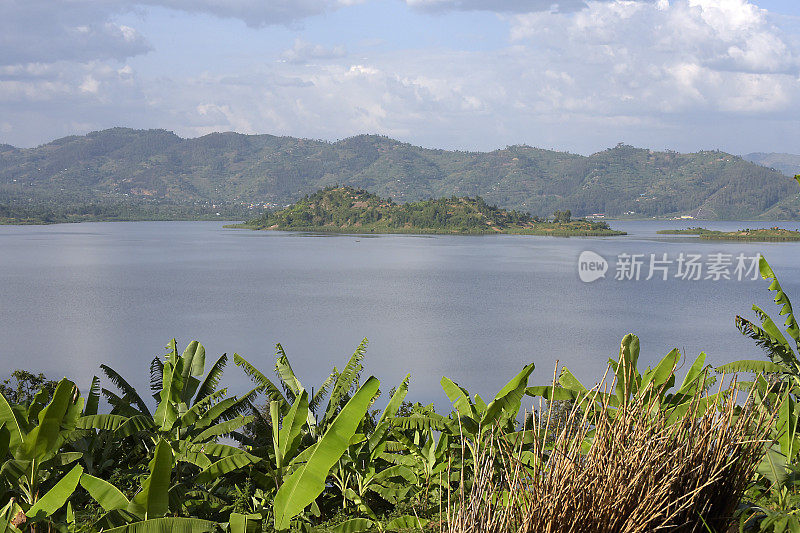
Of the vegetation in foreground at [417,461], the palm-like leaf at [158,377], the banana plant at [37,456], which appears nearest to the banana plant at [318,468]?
the vegetation in foreground at [417,461]

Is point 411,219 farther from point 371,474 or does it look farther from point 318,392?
point 371,474

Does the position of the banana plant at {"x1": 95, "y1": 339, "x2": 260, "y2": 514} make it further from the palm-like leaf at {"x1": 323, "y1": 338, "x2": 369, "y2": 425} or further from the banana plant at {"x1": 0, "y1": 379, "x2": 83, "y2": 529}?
the palm-like leaf at {"x1": 323, "y1": 338, "x2": 369, "y2": 425}

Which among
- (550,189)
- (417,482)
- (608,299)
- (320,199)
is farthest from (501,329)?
(550,189)

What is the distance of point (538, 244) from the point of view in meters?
69.9

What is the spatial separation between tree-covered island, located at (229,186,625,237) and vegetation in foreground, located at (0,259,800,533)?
83251 millimetres

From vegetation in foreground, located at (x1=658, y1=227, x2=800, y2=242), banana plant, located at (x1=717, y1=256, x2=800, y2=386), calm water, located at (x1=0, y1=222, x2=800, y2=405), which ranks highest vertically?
vegetation in foreground, located at (x1=658, y1=227, x2=800, y2=242)

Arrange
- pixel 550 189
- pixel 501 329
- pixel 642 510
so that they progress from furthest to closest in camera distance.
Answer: pixel 550 189 → pixel 501 329 → pixel 642 510

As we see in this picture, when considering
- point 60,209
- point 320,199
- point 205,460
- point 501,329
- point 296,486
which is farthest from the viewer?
point 60,209

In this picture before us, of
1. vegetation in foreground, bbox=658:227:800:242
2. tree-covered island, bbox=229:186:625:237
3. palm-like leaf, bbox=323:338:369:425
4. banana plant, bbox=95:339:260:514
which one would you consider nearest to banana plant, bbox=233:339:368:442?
palm-like leaf, bbox=323:338:369:425

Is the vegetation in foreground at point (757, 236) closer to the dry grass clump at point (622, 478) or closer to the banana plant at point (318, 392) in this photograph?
the banana plant at point (318, 392)

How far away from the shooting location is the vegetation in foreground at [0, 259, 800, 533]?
236 centimetres

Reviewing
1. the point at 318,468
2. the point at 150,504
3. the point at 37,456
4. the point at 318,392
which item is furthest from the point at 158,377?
the point at 318,468

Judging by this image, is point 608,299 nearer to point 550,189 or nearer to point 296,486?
point 296,486

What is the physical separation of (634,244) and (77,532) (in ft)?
223
